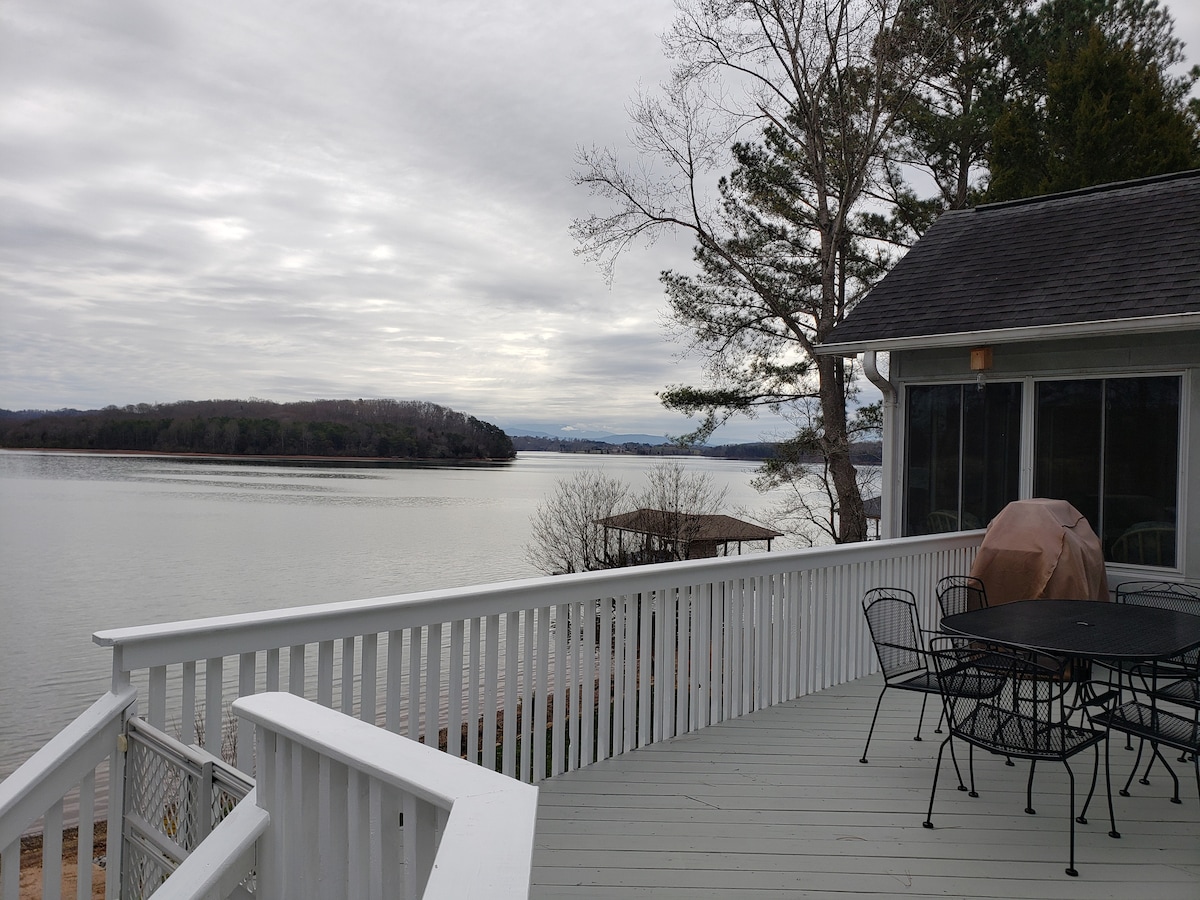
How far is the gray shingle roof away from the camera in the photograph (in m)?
6.87

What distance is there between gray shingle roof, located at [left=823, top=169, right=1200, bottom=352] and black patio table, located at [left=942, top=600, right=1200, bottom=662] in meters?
2.83

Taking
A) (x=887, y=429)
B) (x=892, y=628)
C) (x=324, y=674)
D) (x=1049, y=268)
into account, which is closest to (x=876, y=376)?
(x=887, y=429)

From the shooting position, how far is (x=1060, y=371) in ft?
23.4

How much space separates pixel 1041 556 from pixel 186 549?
1037 inches

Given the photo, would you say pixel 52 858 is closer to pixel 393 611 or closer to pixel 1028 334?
pixel 393 611

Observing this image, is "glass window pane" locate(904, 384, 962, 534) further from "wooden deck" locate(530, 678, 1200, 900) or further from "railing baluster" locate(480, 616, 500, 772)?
"railing baluster" locate(480, 616, 500, 772)

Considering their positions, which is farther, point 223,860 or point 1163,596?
point 1163,596

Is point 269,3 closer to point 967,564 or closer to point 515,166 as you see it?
point 515,166

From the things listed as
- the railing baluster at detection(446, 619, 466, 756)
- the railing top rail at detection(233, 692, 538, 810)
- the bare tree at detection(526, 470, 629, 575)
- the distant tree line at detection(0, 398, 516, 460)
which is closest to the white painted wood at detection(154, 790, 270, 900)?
the railing top rail at detection(233, 692, 538, 810)

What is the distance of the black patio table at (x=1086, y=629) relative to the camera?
377 centimetres

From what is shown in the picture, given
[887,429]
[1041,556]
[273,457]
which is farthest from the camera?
[273,457]

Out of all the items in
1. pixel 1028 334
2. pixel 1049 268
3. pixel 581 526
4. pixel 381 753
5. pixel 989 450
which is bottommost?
pixel 581 526

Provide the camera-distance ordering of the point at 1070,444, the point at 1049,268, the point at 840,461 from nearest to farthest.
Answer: the point at 1070,444 < the point at 1049,268 < the point at 840,461

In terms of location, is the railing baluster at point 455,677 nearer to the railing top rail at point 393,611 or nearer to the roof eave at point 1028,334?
the railing top rail at point 393,611
